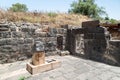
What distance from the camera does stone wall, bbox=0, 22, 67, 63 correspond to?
4.66m

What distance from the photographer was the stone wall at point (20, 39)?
15.3 feet

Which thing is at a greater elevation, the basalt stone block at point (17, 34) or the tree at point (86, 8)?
the tree at point (86, 8)

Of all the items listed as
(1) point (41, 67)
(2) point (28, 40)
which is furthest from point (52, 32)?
(1) point (41, 67)

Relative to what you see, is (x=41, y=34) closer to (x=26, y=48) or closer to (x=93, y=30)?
(x=26, y=48)

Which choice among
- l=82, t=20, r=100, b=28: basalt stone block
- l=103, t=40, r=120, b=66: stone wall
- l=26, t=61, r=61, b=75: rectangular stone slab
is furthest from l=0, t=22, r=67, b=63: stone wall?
l=103, t=40, r=120, b=66: stone wall

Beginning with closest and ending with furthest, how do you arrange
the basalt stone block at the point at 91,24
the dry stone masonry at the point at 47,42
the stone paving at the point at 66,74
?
the stone paving at the point at 66,74 → the dry stone masonry at the point at 47,42 → the basalt stone block at the point at 91,24

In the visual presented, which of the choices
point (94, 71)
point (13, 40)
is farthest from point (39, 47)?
point (94, 71)

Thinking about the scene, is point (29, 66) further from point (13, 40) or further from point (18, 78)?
point (13, 40)

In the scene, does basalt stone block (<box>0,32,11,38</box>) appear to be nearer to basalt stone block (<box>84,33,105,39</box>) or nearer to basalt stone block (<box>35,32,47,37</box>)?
basalt stone block (<box>35,32,47,37</box>)

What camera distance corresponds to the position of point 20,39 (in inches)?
197

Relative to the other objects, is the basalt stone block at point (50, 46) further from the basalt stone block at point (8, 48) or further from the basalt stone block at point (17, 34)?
the basalt stone block at point (8, 48)

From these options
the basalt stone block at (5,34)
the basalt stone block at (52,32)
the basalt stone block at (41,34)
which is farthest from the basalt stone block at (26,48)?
the basalt stone block at (52,32)

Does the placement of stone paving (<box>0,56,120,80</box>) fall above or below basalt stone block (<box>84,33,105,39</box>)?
below

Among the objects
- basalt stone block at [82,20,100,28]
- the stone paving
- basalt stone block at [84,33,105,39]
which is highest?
basalt stone block at [82,20,100,28]
